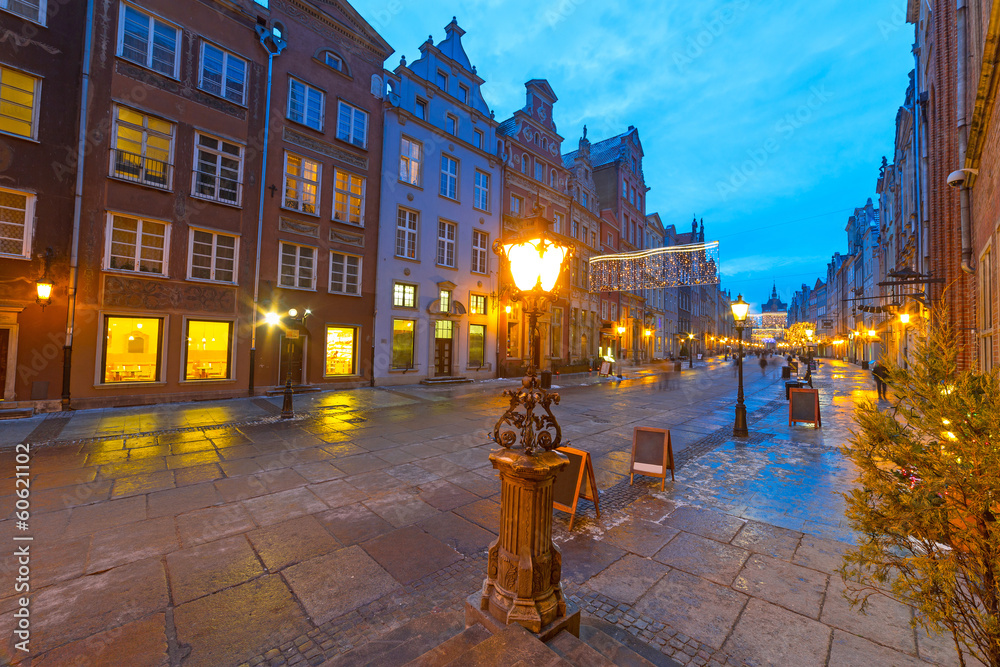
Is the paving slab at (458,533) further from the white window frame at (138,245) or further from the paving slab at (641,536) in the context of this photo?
the white window frame at (138,245)

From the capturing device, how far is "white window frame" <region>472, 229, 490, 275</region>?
909 inches

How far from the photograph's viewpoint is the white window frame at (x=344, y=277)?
17.3 meters

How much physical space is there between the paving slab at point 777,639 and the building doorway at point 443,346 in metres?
18.3

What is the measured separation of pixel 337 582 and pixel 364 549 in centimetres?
58

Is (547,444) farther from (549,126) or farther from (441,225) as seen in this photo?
(549,126)

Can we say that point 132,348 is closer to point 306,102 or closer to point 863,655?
point 306,102

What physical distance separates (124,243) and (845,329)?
7518 centimetres

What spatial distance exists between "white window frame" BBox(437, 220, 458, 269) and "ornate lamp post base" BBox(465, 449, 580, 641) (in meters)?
→ 19.1

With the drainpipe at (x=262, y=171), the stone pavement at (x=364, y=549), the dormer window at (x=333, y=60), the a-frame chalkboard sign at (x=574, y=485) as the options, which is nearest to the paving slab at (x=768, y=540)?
the stone pavement at (x=364, y=549)

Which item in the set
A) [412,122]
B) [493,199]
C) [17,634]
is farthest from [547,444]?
[493,199]

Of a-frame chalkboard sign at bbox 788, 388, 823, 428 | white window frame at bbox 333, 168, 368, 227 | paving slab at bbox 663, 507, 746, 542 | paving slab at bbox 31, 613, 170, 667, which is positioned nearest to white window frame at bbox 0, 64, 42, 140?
white window frame at bbox 333, 168, 368, 227

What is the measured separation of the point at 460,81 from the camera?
72.7ft

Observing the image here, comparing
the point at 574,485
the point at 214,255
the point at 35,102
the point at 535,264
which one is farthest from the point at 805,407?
the point at 35,102

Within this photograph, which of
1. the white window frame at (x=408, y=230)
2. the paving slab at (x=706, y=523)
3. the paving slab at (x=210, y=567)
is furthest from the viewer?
the white window frame at (x=408, y=230)
